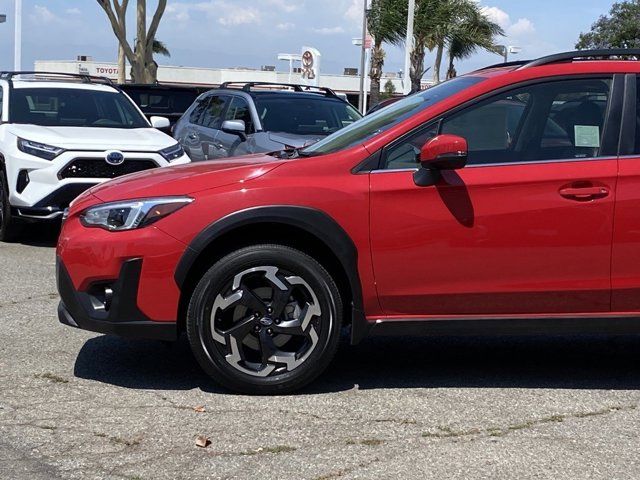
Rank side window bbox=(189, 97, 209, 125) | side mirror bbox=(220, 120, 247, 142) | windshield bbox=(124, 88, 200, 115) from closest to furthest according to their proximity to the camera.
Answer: side mirror bbox=(220, 120, 247, 142)
side window bbox=(189, 97, 209, 125)
windshield bbox=(124, 88, 200, 115)

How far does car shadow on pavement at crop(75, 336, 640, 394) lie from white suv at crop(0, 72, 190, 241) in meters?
3.72

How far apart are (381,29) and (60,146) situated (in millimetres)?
25403

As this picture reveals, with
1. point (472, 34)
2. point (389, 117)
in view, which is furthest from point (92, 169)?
point (472, 34)

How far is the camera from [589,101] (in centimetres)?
545

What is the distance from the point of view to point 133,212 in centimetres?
518

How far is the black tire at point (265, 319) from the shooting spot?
16.8 ft

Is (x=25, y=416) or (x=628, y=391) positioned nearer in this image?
(x=25, y=416)

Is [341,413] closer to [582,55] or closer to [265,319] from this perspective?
[265,319]

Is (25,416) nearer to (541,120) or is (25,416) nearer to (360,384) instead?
(360,384)

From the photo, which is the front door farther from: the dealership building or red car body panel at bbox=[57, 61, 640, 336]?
the dealership building

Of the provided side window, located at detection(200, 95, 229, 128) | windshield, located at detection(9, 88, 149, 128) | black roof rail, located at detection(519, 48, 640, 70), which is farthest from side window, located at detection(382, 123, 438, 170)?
side window, located at detection(200, 95, 229, 128)

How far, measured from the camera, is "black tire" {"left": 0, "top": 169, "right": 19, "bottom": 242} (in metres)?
10.2

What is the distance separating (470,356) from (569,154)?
5.15 feet

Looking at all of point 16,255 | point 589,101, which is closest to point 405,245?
point 589,101
